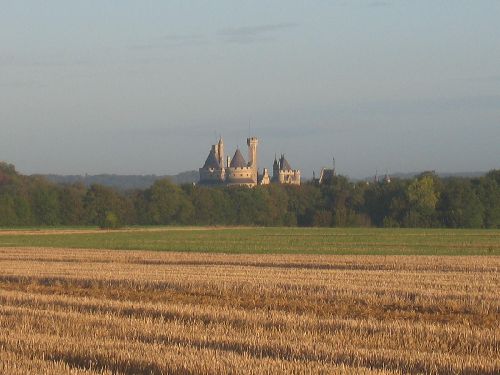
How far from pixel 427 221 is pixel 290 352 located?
112 meters

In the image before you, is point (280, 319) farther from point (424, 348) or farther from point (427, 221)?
point (427, 221)

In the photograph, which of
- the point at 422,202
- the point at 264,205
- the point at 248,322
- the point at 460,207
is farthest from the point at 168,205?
the point at 248,322

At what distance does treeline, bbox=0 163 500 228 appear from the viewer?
4865 inches

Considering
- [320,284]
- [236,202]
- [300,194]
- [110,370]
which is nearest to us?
[110,370]

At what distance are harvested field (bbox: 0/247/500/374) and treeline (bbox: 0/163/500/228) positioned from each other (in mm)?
85272

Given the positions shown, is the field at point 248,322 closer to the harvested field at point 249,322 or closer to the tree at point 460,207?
the harvested field at point 249,322

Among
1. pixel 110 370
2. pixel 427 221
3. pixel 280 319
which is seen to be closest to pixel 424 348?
pixel 280 319

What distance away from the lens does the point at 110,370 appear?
1208 centimetres

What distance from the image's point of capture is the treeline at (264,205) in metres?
124

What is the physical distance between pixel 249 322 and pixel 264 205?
13337 cm

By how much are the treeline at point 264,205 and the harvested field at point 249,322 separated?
8527cm

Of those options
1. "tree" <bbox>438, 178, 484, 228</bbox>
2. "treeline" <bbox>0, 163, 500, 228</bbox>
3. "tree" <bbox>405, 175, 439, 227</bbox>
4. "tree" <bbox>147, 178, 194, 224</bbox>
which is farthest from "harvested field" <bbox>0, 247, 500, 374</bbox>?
"tree" <bbox>147, 178, 194, 224</bbox>

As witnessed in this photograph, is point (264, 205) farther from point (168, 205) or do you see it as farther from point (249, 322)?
point (249, 322)

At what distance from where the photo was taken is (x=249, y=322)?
1691 cm
